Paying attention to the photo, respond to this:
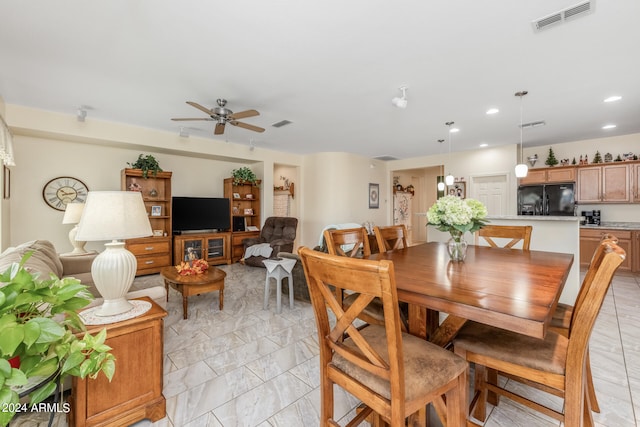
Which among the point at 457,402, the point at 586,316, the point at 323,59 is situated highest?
the point at 323,59

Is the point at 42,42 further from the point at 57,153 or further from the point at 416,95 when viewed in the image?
the point at 416,95

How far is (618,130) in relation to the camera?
16.1 ft

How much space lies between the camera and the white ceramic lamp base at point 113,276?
156 cm

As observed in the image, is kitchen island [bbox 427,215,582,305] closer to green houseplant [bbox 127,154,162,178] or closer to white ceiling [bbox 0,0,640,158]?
white ceiling [bbox 0,0,640,158]

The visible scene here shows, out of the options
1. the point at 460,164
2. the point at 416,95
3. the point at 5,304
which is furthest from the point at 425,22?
the point at 460,164

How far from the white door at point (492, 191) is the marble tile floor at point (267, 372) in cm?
309

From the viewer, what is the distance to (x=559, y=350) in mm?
1261

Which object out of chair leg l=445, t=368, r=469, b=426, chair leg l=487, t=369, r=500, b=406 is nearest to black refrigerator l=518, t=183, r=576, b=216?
chair leg l=487, t=369, r=500, b=406

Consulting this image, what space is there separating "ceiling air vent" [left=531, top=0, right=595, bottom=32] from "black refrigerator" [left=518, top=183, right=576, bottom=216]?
14.8 feet

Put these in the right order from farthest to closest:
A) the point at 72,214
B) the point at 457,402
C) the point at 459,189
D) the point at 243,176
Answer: the point at 459,189 < the point at 243,176 < the point at 72,214 < the point at 457,402

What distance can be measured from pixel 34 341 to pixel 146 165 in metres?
5.12

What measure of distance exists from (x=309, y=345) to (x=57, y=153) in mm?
5085

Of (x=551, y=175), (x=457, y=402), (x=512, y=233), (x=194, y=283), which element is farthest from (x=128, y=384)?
(x=551, y=175)

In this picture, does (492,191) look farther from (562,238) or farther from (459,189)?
(562,238)
